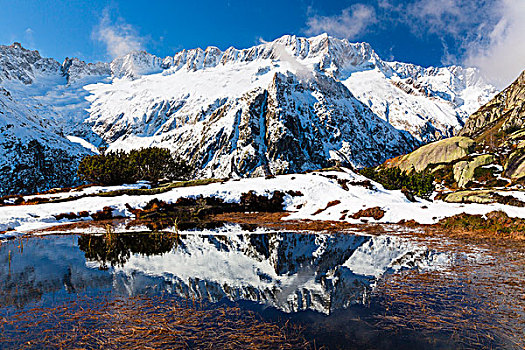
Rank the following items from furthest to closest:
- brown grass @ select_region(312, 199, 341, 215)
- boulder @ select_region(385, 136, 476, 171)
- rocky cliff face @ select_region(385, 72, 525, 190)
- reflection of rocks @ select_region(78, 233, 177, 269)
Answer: boulder @ select_region(385, 136, 476, 171), rocky cliff face @ select_region(385, 72, 525, 190), brown grass @ select_region(312, 199, 341, 215), reflection of rocks @ select_region(78, 233, 177, 269)

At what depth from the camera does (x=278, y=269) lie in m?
14.2

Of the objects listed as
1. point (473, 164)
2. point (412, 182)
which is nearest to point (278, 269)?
point (412, 182)

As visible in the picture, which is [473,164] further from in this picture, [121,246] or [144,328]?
[144,328]

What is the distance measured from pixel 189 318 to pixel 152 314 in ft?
4.43

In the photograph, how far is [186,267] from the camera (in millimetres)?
14406

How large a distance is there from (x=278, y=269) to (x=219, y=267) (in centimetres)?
311

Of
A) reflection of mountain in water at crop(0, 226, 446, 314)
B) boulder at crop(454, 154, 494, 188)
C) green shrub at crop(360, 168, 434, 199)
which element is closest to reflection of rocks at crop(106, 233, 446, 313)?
reflection of mountain in water at crop(0, 226, 446, 314)

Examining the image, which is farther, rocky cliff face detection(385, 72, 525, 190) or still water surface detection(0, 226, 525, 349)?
rocky cliff face detection(385, 72, 525, 190)

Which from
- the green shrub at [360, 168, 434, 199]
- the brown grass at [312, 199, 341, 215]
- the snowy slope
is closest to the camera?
the snowy slope

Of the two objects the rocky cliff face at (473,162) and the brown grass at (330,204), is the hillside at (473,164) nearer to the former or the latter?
the rocky cliff face at (473,162)

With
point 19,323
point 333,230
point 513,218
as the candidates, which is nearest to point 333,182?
Result: point 333,230

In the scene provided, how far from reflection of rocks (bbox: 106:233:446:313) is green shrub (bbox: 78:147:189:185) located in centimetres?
5076

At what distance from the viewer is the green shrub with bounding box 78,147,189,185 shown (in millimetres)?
65125

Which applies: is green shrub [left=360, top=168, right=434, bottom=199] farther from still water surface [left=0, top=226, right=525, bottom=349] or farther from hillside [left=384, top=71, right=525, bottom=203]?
A: still water surface [left=0, top=226, right=525, bottom=349]
